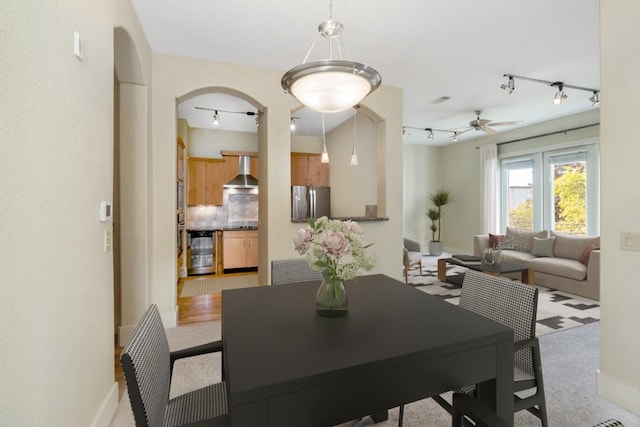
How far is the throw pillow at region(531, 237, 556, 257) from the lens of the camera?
5199mm

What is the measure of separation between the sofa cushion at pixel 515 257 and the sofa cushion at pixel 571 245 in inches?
16.3

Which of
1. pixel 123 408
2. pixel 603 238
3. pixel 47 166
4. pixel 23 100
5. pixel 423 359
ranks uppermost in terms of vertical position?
pixel 23 100

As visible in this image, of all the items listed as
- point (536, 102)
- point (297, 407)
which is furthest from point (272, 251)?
Answer: point (536, 102)

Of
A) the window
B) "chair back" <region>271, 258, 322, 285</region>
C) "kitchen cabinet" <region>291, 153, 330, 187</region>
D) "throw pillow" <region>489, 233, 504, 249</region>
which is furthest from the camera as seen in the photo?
"kitchen cabinet" <region>291, 153, 330, 187</region>

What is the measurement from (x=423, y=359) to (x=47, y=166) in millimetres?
1590

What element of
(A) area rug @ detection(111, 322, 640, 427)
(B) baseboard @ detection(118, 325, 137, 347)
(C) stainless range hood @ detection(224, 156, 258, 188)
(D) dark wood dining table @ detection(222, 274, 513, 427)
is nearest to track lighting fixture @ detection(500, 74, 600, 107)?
(A) area rug @ detection(111, 322, 640, 427)

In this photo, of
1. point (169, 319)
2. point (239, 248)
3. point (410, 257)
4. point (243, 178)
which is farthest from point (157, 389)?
point (243, 178)

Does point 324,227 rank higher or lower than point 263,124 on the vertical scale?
lower

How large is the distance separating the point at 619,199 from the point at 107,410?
3.43m

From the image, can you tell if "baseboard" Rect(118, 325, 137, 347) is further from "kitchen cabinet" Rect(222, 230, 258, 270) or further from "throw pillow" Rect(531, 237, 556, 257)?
"throw pillow" Rect(531, 237, 556, 257)

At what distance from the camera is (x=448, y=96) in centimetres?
469

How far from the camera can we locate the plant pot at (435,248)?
26.0ft

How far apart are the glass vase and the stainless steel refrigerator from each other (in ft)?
16.4

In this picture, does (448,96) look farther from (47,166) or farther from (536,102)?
(47,166)
